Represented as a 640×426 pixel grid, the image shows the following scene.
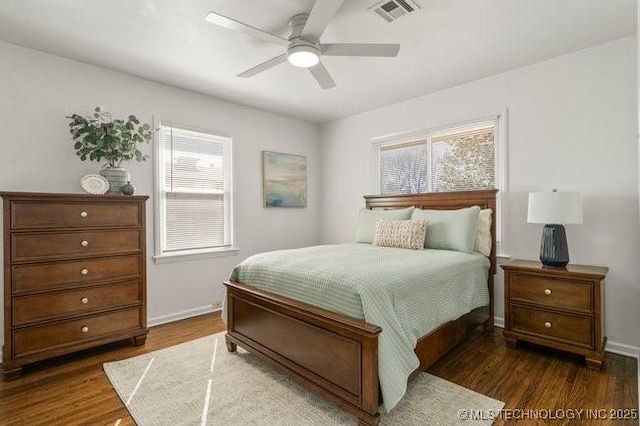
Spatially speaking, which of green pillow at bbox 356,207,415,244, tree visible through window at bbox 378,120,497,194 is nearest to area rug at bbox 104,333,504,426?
green pillow at bbox 356,207,415,244

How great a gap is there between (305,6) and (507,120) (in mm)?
2263

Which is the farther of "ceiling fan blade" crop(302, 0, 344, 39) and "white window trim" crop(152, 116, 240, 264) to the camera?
"white window trim" crop(152, 116, 240, 264)

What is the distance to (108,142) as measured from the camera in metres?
2.76

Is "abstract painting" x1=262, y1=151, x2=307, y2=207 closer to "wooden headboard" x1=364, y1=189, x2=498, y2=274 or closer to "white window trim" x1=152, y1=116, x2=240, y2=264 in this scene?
"white window trim" x1=152, y1=116, x2=240, y2=264

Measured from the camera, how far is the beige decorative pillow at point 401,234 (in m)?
3.03

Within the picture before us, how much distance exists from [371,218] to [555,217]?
1.72 metres

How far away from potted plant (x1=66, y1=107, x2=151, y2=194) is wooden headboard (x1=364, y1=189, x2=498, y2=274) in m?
2.65

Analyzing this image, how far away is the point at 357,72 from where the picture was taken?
10.6 feet

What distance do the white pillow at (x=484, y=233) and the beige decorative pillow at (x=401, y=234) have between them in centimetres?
50

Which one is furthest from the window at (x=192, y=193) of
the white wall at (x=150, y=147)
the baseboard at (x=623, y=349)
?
the baseboard at (x=623, y=349)

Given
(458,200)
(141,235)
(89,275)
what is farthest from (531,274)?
(89,275)

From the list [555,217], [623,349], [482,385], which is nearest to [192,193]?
[482,385]

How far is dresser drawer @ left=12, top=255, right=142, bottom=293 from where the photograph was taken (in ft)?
7.64

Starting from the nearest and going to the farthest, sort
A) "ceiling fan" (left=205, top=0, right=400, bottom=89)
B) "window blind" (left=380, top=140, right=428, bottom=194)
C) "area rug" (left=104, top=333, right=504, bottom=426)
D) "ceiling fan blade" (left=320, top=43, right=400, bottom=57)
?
1. "area rug" (left=104, top=333, right=504, bottom=426)
2. "ceiling fan" (left=205, top=0, right=400, bottom=89)
3. "ceiling fan blade" (left=320, top=43, right=400, bottom=57)
4. "window blind" (left=380, top=140, right=428, bottom=194)
